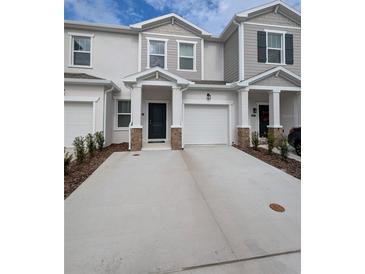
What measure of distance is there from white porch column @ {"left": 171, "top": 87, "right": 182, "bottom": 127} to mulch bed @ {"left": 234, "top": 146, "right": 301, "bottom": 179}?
318 cm

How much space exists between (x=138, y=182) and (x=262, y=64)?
855cm

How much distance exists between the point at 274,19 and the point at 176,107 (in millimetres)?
7103

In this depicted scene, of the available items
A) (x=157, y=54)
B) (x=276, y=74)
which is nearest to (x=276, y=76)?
(x=276, y=74)

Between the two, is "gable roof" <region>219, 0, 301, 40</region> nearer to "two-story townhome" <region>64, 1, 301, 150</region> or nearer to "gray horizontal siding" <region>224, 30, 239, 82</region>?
"two-story townhome" <region>64, 1, 301, 150</region>

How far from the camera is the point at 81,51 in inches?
380

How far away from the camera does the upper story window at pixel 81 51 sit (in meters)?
9.54

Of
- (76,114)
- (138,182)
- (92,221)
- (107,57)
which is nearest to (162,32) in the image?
(107,57)

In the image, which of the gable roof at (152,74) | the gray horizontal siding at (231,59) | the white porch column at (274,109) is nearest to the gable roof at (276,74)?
the white porch column at (274,109)

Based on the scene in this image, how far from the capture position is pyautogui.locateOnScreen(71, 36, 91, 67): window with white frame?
9562 mm

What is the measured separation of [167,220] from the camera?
9.59ft

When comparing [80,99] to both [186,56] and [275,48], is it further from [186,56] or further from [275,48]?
[275,48]

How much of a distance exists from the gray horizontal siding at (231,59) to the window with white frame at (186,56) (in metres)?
1.99
